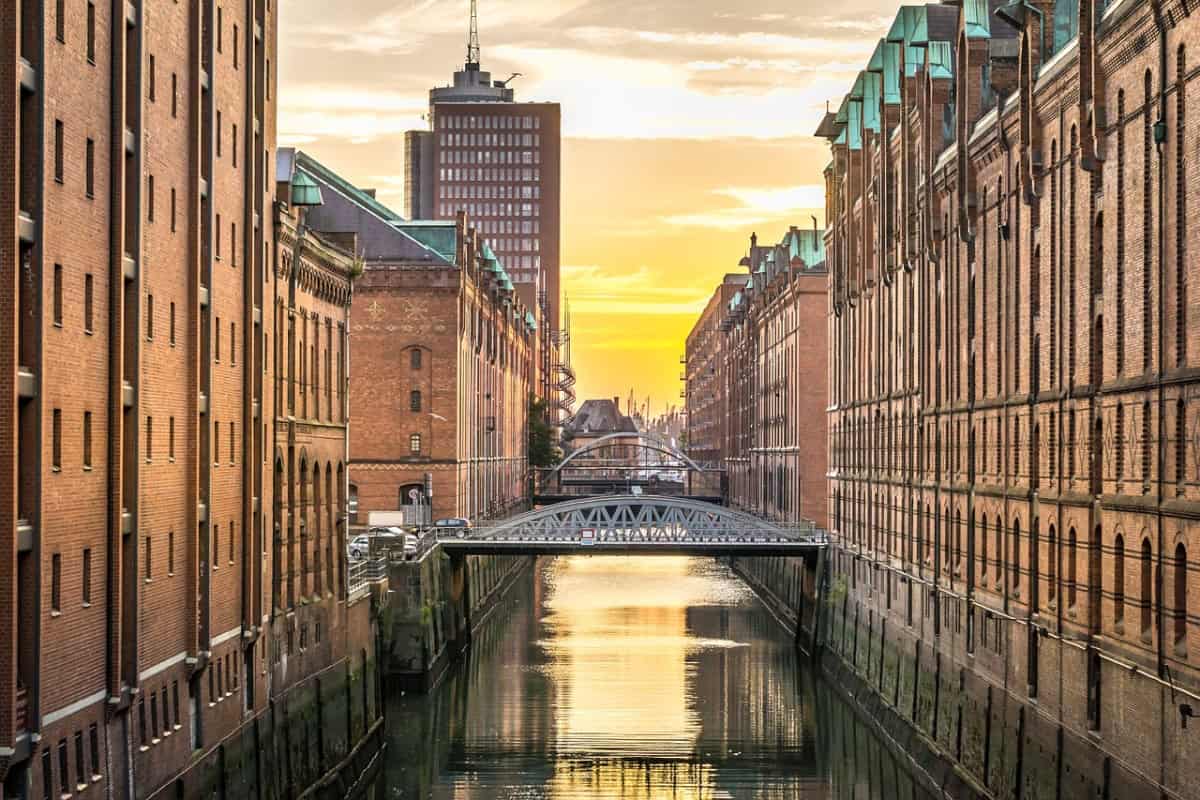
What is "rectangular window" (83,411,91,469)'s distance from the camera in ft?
88.7

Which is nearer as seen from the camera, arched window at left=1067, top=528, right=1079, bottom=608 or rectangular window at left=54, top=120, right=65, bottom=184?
rectangular window at left=54, top=120, right=65, bottom=184

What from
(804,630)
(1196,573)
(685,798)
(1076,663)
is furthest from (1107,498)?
(804,630)

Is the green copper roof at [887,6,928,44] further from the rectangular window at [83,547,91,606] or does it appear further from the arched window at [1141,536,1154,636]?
the rectangular window at [83,547,91,606]

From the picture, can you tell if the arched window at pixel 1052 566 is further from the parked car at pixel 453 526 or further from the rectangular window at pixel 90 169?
the parked car at pixel 453 526

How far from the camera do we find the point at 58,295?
84.2 ft

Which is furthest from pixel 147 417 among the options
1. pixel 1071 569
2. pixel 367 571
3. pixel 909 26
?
pixel 909 26

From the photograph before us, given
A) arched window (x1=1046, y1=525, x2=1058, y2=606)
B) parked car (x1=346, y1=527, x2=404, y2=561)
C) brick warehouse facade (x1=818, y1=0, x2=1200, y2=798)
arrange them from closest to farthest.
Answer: brick warehouse facade (x1=818, y1=0, x2=1200, y2=798), arched window (x1=1046, y1=525, x2=1058, y2=606), parked car (x1=346, y1=527, x2=404, y2=561)

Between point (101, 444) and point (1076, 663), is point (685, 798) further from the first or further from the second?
point (101, 444)

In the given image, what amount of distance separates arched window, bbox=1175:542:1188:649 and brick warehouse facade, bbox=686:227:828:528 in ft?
186

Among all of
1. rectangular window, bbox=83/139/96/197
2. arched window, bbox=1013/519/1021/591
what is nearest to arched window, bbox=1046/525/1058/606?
arched window, bbox=1013/519/1021/591

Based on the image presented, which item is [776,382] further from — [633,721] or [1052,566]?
[1052,566]

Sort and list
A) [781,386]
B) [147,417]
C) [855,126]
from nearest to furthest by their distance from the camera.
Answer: [147,417] < [855,126] < [781,386]

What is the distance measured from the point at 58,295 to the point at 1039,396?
20.9 metres

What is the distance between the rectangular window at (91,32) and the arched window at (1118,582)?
18.1m
